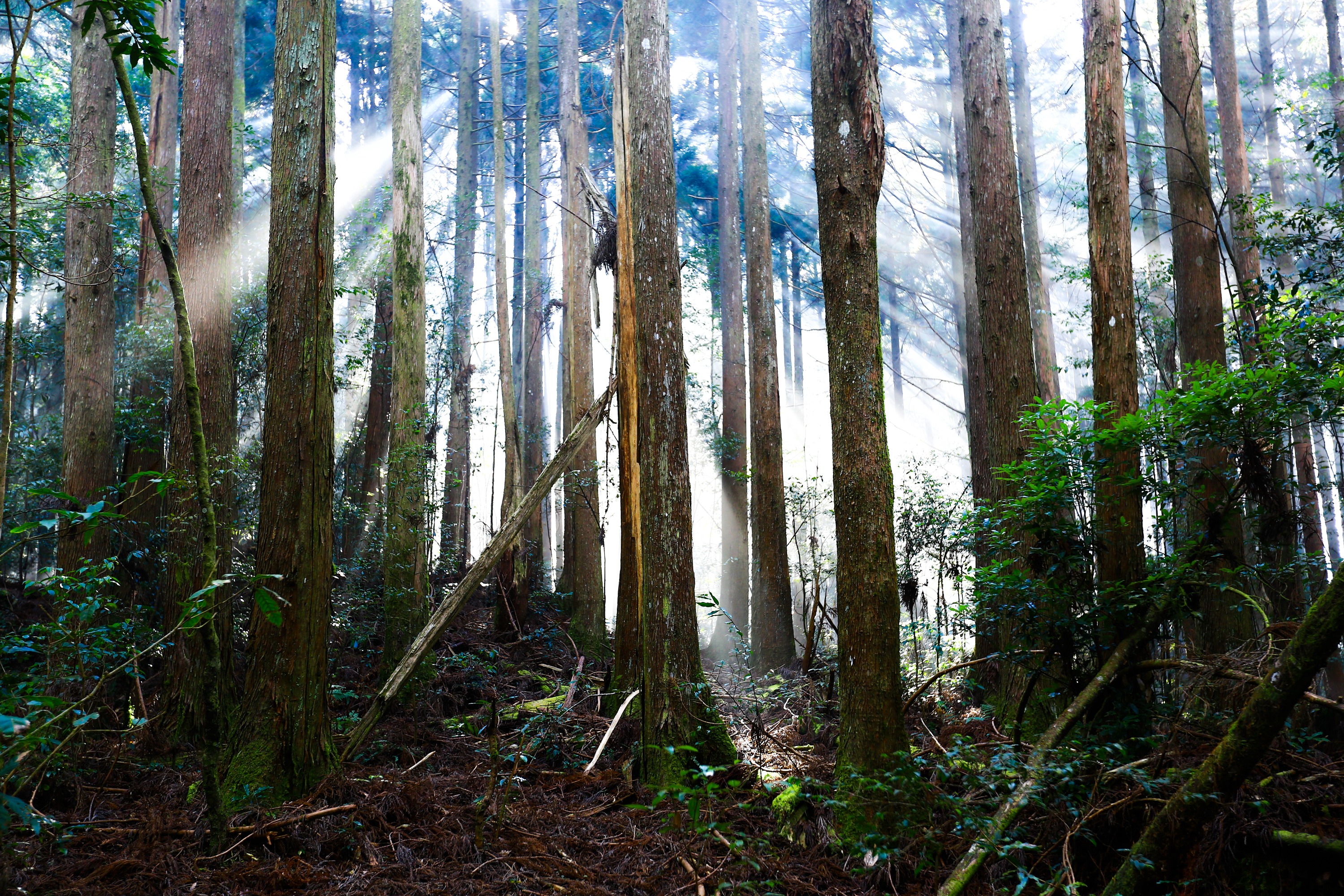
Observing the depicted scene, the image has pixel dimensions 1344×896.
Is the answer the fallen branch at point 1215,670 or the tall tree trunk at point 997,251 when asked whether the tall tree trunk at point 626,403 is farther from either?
the fallen branch at point 1215,670

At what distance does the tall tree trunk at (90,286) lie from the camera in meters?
8.36

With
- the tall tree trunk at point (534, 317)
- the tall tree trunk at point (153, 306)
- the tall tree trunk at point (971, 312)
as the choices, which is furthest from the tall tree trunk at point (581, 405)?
the tall tree trunk at point (153, 306)

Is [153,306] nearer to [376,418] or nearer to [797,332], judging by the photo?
[376,418]

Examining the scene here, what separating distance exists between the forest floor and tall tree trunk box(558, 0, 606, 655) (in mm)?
5034

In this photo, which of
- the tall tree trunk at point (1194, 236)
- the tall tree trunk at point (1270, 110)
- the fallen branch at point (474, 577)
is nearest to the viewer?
the fallen branch at point (474, 577)

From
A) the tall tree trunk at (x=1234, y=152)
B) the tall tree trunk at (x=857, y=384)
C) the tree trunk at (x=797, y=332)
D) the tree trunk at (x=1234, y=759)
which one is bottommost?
Answer: the tree trunk at (x=1234, y=759)

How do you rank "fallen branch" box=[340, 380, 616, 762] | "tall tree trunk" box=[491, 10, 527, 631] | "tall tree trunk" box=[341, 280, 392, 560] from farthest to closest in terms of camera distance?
"tall tree trunk" box=[341, 280, 392, 560]
"tall tree trunk" box=[491, 10, 527, 631]
"fallen branch" box=[340, 380, 616, 762]

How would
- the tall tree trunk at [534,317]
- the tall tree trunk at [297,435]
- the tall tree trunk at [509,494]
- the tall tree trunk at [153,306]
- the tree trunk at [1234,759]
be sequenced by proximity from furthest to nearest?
the tall tree trunk at [534,317] < the tall tree trunk at [509,494] < the tall tree trunk at [153,306] < the tall tree trunk at [297,435] < the tree trunk at [1234,759]

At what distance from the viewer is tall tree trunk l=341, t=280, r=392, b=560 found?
13727mm

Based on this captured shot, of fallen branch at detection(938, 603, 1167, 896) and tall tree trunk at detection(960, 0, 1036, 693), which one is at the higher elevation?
tall tree trunk at detection(960, 0, 1036, 693)

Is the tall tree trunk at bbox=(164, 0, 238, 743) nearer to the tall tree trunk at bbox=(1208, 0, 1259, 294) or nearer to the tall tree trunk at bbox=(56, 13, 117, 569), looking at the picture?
the tall tree trunk at bbox=(56, 13, 117, 569)

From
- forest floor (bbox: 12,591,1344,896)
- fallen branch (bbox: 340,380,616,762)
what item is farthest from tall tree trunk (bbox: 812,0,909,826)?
fallen branch (bbox: 340,380,616,762)

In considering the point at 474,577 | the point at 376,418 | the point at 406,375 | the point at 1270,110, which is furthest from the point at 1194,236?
the point at 376,418

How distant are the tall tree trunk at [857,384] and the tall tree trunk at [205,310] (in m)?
5.09
